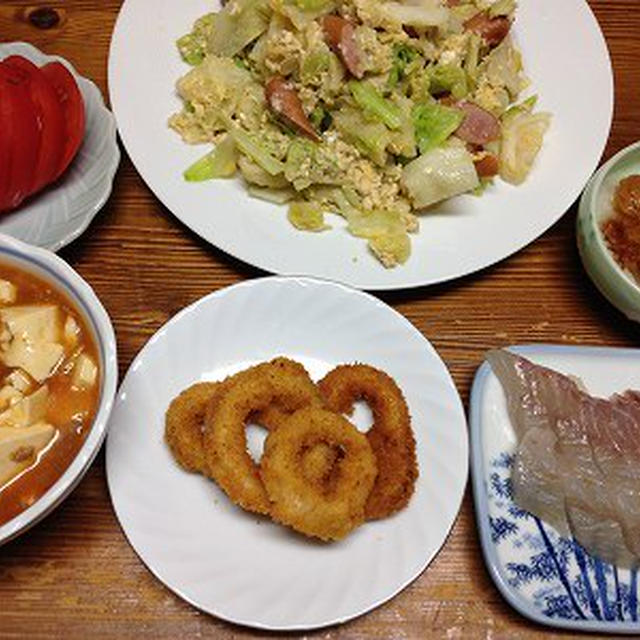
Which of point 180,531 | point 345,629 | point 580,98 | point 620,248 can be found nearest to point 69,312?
point 180,531

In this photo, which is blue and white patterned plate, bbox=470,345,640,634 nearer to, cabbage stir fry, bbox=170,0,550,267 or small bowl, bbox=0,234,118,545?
cabbage stir fry, bbox=170,0,550,267

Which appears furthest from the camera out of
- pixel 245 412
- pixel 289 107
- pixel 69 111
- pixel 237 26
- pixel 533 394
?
pixel 237 26

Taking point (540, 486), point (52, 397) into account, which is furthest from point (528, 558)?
point (52, 397)

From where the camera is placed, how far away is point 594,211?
2127mm

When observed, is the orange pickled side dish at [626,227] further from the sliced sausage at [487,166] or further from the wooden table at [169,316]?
the sliced sausage at [487,166]

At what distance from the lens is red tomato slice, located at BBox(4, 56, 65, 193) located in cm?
202

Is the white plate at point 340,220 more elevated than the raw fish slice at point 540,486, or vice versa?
the white plate at point 340,220

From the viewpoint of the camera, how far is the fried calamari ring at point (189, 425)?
71.4 inches

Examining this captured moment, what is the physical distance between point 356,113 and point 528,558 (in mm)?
1135

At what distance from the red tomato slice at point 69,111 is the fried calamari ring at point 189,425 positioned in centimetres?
66

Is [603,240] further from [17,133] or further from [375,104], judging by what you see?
[17,133]

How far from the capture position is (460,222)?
2.19m

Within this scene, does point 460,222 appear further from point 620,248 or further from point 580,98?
point 580,98

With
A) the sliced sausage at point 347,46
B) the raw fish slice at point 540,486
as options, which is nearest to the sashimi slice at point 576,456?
the raw fish slice at point 540,486
